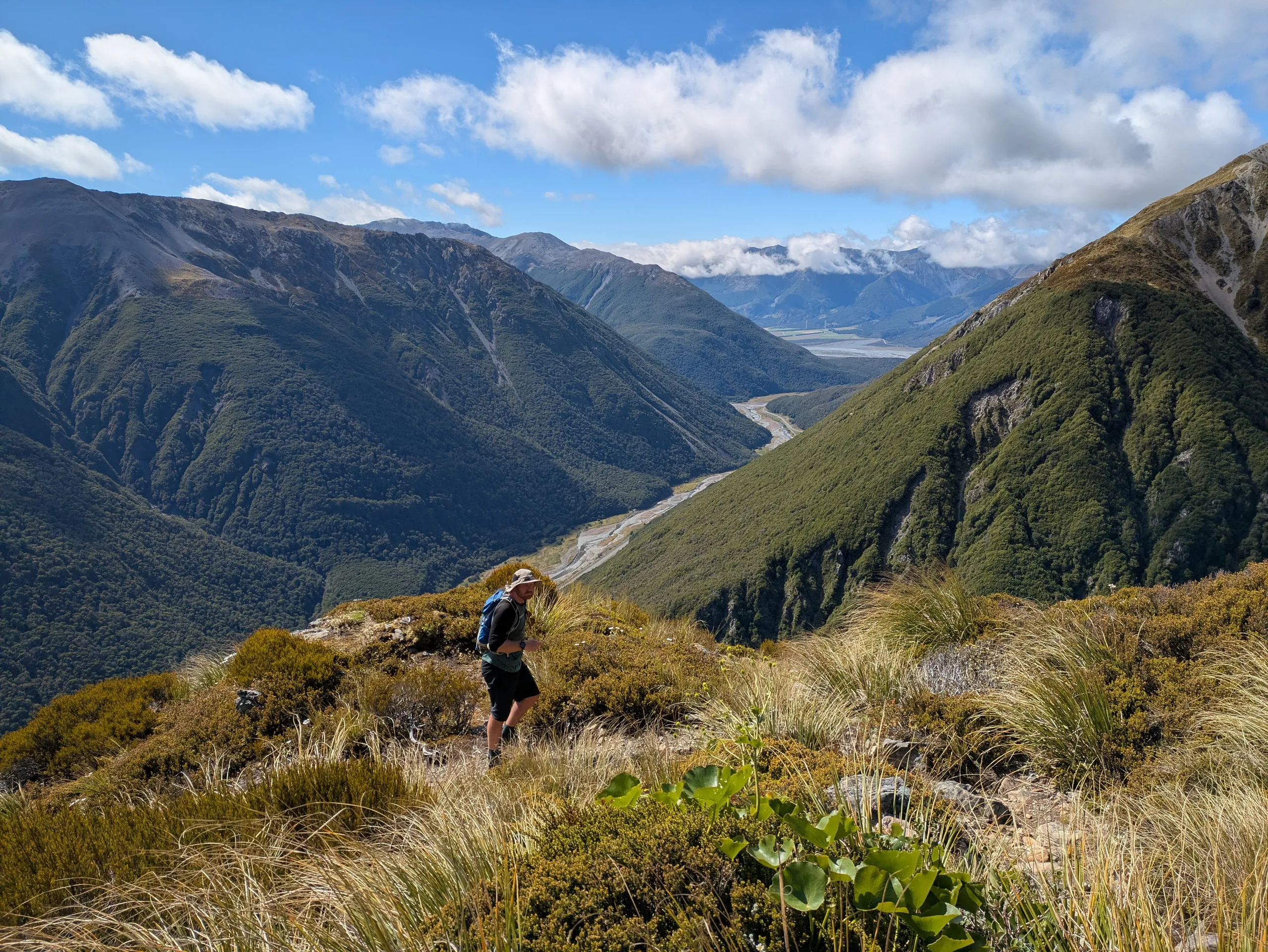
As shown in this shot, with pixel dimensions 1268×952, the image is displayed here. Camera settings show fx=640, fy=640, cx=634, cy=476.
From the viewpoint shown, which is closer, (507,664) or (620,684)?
(507,664)

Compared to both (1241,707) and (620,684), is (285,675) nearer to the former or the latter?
(620,684)

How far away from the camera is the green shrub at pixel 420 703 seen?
26.8 ft

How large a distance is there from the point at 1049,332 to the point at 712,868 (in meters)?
158

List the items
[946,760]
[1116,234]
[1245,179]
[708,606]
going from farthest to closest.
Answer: [1116,234] → [1245,179] → [708,606] → [946,760]

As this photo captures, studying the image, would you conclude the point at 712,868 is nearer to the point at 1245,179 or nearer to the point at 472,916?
the point at 472,916

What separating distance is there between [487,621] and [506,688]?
31.8 inches

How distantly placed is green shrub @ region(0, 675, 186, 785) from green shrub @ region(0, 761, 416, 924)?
3686 millimetres

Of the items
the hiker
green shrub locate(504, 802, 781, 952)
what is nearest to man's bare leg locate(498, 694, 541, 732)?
the hiker

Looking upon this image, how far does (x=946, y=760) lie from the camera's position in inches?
225

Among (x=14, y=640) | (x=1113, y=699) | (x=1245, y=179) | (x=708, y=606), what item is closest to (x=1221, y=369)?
(x=1245, y=179)

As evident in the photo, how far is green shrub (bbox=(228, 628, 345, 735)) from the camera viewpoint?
27.5 feet

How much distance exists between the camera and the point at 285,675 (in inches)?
354

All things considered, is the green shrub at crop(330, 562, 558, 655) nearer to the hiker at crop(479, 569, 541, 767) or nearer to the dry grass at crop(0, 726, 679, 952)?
the hiker at crop(479, 569, 541, 767)

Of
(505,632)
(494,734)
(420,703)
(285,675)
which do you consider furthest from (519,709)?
(285,675)
